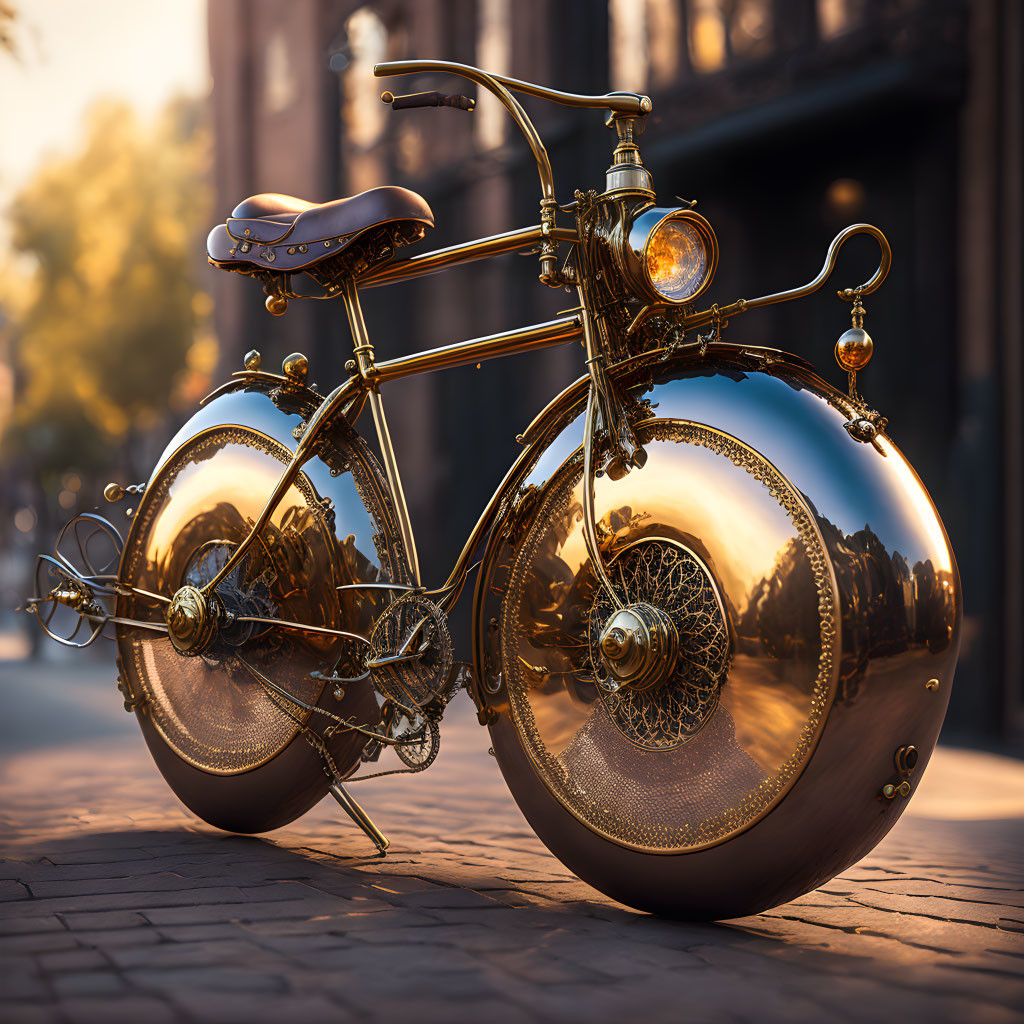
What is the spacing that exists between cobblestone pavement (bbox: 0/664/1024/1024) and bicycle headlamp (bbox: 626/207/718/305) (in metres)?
1.64

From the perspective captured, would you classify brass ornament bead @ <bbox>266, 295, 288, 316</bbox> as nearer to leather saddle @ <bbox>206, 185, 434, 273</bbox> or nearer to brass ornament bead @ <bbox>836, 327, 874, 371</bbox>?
leather saddle @ <bbox>206, 185, 434, 273</bbox>

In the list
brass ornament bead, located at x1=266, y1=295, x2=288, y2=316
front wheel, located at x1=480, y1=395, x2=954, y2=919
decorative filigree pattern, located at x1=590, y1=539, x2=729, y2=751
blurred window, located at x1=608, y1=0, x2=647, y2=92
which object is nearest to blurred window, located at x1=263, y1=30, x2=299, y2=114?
blurred window, located at x1=608, y1=0, x2=647, y2=92

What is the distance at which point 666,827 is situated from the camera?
327 cm

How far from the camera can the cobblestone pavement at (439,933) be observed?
2.66 m

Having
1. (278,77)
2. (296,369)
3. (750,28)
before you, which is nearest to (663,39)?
(750,28)

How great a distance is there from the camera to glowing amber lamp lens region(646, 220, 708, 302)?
11.5 feet

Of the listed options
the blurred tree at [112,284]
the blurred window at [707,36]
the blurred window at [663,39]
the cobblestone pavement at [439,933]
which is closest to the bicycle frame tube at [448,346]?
the cobblestone pavement at [439,933]

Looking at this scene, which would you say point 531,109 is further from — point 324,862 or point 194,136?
point 194,136

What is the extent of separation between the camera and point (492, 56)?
13.6 metres

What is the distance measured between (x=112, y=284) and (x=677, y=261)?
26.9 m

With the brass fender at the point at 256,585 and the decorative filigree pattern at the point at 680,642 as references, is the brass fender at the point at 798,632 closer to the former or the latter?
the decorative filigree pattern at the point at 680,642

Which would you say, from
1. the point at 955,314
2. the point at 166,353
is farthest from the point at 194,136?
the point at 955,314

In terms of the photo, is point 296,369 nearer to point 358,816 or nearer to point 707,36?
point 358,816

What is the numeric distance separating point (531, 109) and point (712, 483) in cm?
1030
